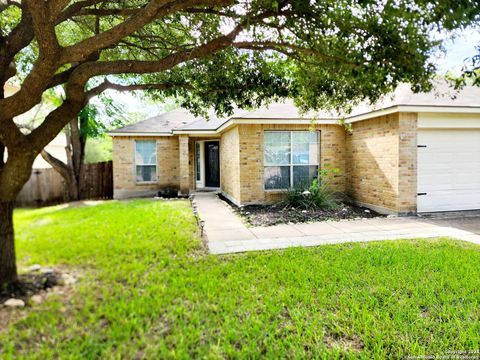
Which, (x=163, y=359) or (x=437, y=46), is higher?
(x=437, y=46)

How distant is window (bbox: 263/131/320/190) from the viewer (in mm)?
10188

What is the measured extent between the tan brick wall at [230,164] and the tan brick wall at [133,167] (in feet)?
A: 7.66

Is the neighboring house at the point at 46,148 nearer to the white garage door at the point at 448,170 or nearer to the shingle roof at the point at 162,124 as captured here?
the white garage door at the point at 448,170

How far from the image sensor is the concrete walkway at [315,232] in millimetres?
6031

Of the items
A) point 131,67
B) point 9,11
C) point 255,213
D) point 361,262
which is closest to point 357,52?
point 131,67

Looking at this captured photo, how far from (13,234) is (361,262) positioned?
4.58m

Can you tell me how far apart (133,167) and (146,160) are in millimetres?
658

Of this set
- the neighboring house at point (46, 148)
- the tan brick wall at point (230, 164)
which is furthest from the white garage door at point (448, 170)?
the neighboring house at point (46, 148)

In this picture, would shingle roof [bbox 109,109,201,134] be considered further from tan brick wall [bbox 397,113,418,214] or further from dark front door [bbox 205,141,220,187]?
tan brick wall [bbox 397,113,418,214]

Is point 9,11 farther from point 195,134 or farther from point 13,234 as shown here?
point 195,134

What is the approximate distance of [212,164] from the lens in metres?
15.1

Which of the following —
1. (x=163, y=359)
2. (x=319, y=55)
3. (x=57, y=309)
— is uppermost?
(x=319, y=55)

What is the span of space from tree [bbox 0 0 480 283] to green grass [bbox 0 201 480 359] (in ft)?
1.17

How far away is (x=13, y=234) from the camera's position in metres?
1.86
